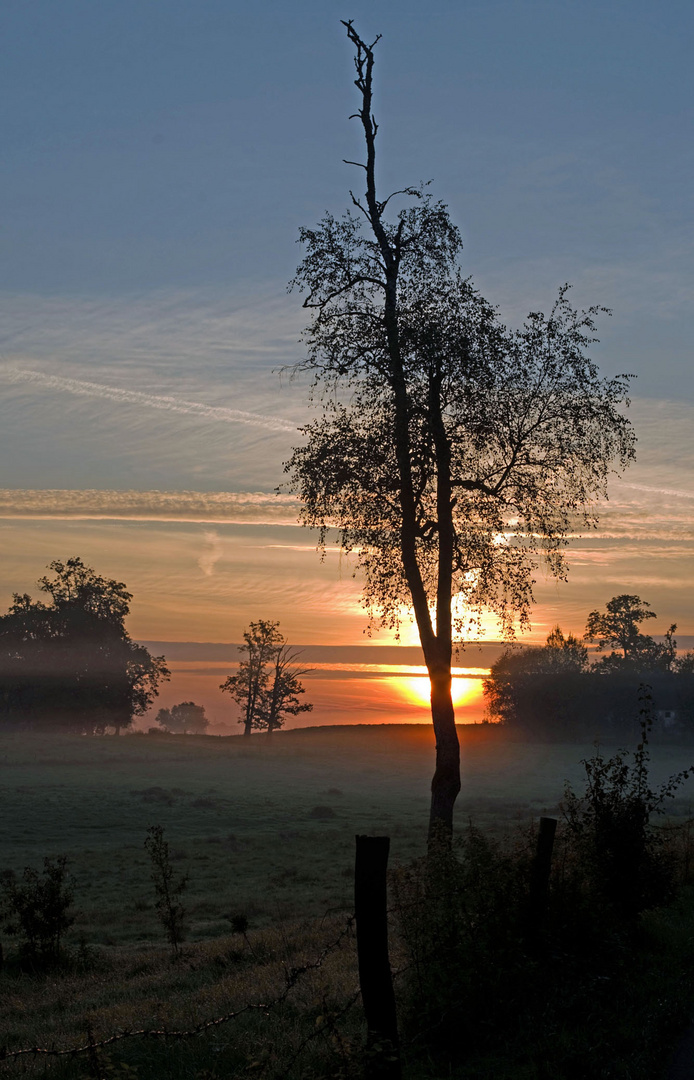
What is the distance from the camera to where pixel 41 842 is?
38.8 meters

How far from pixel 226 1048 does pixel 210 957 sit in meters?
7.35

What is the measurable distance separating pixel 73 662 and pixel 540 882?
8390 cm

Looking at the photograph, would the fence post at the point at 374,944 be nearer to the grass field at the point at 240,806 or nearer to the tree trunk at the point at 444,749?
the tree trunk at the point at 444,749

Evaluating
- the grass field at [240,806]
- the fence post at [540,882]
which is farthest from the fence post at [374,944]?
the grass field at [240,806]

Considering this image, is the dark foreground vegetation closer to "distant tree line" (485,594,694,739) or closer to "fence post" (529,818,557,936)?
"fence post" (529,818,557,936)

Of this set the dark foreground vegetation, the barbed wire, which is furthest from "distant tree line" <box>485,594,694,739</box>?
the barbed wire

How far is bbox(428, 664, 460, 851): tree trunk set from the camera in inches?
719

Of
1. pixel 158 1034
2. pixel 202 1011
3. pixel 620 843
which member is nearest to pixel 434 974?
pixel 158 1034

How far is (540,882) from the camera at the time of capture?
33.4 feet

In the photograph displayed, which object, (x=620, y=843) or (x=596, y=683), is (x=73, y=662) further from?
(x=620, y=843)

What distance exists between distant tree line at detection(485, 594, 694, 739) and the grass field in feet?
15.2

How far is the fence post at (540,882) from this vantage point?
1007cm

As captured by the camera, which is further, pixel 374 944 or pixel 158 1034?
pixel 158 1034

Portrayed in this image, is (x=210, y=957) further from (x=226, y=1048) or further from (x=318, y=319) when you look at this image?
(x=318, y=319)
